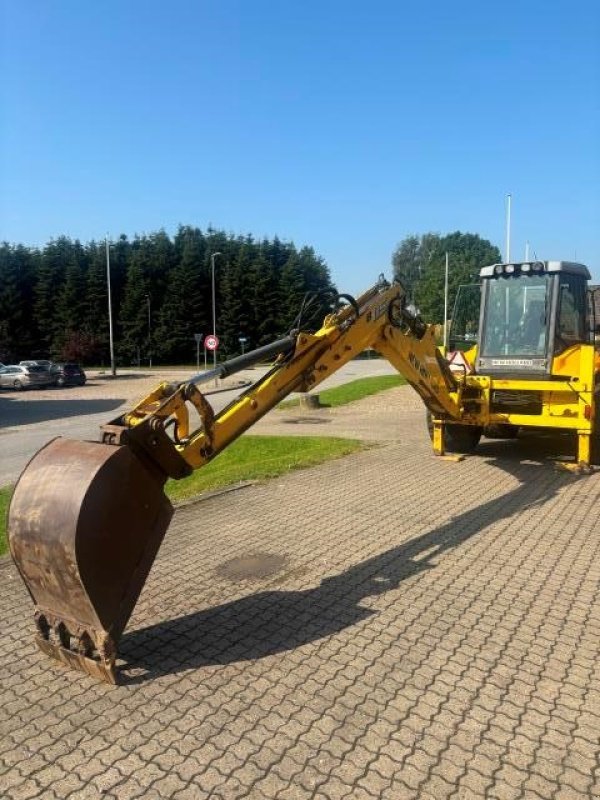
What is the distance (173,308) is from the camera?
6850cm

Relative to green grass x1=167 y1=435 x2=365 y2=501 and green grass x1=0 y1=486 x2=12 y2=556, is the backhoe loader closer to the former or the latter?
green grass x1=0 y1=486 x2=12 y2=556

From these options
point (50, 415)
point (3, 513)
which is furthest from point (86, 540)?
point (50, 415)

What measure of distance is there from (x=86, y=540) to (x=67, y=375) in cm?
3790

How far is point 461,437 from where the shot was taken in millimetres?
10820

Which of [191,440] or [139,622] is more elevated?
[191,440]

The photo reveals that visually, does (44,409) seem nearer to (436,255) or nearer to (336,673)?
(336,673)

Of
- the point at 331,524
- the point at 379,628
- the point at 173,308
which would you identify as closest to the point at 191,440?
the point at 379,628

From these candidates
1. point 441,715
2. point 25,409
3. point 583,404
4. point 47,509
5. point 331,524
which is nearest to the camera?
point 441,715

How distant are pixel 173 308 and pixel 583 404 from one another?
205 feet

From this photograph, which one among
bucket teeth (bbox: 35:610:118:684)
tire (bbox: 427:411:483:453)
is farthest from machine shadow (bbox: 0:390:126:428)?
bucket teeth (bbox: 35:610:118:684)

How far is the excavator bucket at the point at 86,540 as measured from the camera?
3766 millimetres

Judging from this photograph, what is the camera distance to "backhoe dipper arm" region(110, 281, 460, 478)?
4.21 metres

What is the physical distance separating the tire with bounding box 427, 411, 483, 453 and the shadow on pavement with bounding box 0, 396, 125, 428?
14100mm

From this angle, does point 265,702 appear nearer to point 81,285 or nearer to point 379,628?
point 379,628
